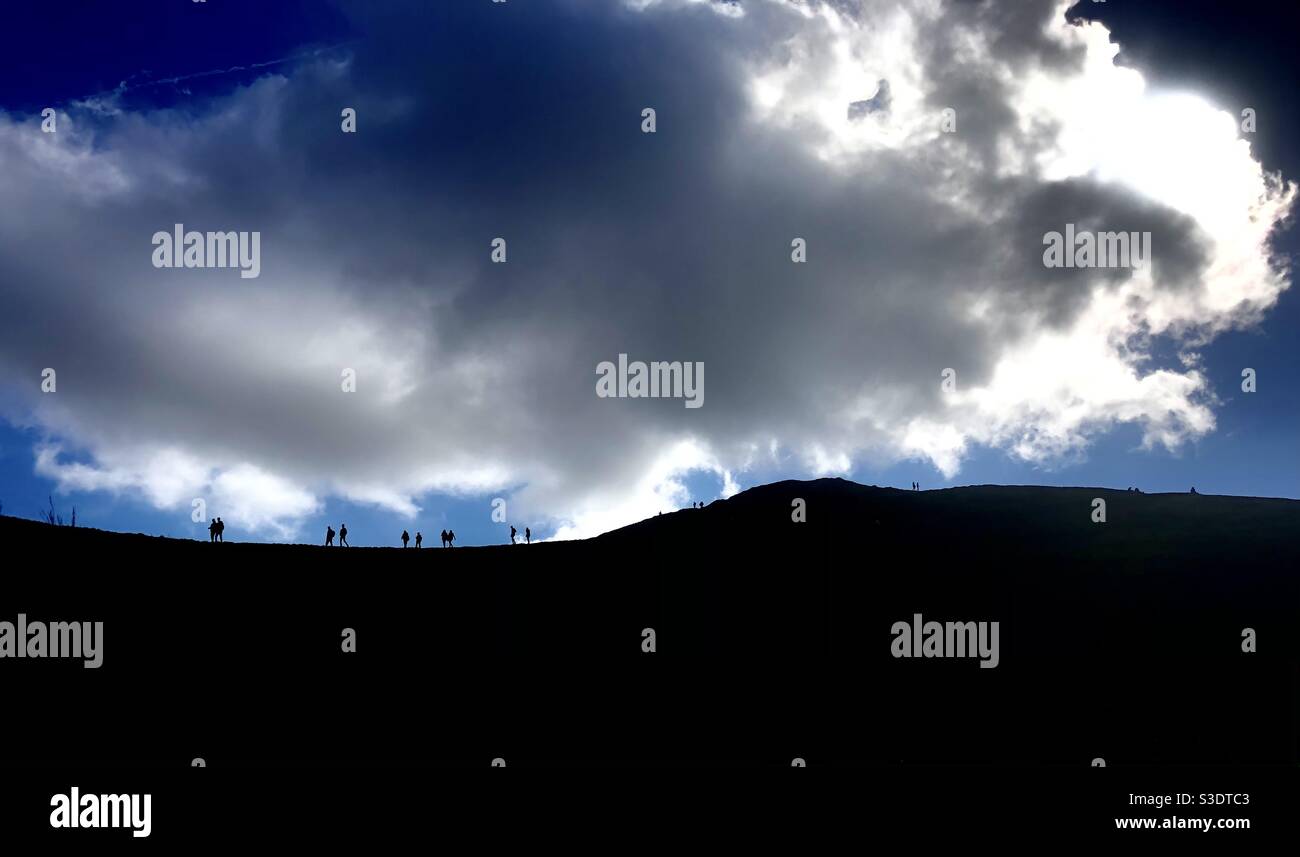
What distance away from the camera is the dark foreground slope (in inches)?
1008

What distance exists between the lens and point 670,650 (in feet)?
115

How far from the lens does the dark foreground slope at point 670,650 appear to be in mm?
25594

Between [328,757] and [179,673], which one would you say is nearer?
[328,757]

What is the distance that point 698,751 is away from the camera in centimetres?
2591
